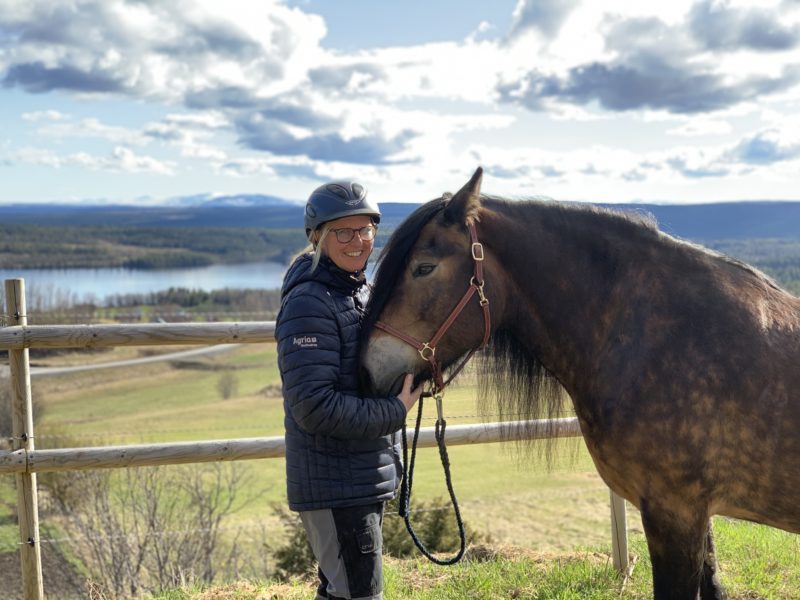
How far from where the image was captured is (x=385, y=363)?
2.60 m

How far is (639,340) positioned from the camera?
2.76 m

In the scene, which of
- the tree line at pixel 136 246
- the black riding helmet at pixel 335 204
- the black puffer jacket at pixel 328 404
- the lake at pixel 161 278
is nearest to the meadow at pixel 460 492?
the black puffer jacket at pixel 328 404

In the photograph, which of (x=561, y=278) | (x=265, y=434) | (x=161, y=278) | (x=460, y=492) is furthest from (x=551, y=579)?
(x=161, y=278)

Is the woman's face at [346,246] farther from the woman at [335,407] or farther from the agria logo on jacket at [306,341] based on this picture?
the agria logo on jacket at [306,341]

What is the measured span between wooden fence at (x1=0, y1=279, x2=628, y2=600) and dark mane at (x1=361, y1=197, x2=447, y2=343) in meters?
1.62

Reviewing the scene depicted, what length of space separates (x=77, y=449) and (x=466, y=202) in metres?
2.88

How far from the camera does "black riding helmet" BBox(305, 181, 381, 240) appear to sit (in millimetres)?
2588

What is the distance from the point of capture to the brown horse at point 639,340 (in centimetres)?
266

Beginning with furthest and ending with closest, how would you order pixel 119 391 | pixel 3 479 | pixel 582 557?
pixel 119 391 < pixel 3 479 < pixel 582 557

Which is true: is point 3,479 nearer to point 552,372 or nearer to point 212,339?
point 212,339

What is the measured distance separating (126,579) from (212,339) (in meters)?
8.83

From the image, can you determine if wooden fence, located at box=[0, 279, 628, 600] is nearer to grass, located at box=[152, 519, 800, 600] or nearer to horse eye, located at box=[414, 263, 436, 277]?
grass, located at box=[152, 519, 800, 600]

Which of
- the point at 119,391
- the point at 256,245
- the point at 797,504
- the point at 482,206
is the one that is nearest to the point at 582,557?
the point at 797,504

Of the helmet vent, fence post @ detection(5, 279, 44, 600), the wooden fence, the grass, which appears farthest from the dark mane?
fence post @ detection(5, 279, 44, 600)
